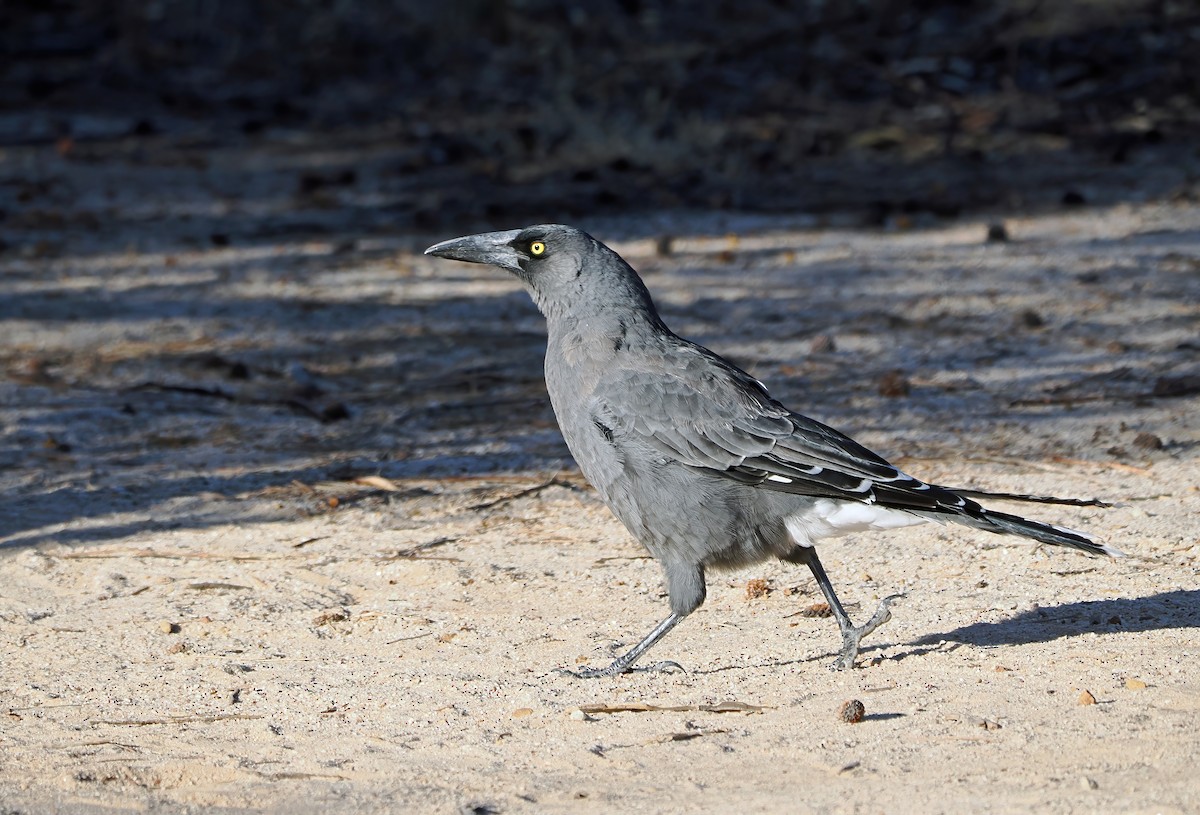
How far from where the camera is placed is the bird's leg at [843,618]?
15.2ft

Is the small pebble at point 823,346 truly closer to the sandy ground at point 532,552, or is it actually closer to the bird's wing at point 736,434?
the sandy ground at point 532,552

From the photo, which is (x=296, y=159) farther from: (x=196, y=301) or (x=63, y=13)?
(x=63, y=13)

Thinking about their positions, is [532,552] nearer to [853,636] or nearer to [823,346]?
[853,636]

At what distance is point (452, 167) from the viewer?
1245 cm

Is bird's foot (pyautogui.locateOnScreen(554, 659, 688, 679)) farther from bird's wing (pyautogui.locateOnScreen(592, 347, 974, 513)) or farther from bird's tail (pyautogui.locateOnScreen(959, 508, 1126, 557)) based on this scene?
bird's tail (pyautogui.locateOnScreen(959, 508, 1126, 557))

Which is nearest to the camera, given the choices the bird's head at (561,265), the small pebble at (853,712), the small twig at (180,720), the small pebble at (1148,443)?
the small pebble at (853,712)

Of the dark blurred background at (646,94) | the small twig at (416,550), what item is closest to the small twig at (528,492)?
the small twig at (416,550)

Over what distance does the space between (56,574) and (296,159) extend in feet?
26.1

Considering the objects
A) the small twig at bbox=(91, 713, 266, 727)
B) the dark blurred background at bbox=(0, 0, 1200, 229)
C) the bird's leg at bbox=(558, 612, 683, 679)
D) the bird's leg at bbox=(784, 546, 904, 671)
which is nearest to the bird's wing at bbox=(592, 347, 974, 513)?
the bird's leg at bbox=(784, 546, 904, 671)

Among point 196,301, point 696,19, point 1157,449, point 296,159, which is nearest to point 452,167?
point 296,159

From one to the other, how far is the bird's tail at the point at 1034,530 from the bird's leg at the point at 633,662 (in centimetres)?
91

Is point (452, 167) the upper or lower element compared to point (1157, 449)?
upper

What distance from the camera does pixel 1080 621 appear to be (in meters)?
4.87

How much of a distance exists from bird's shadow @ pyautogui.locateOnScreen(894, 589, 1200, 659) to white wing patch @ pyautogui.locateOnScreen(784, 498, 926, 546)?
399mm
